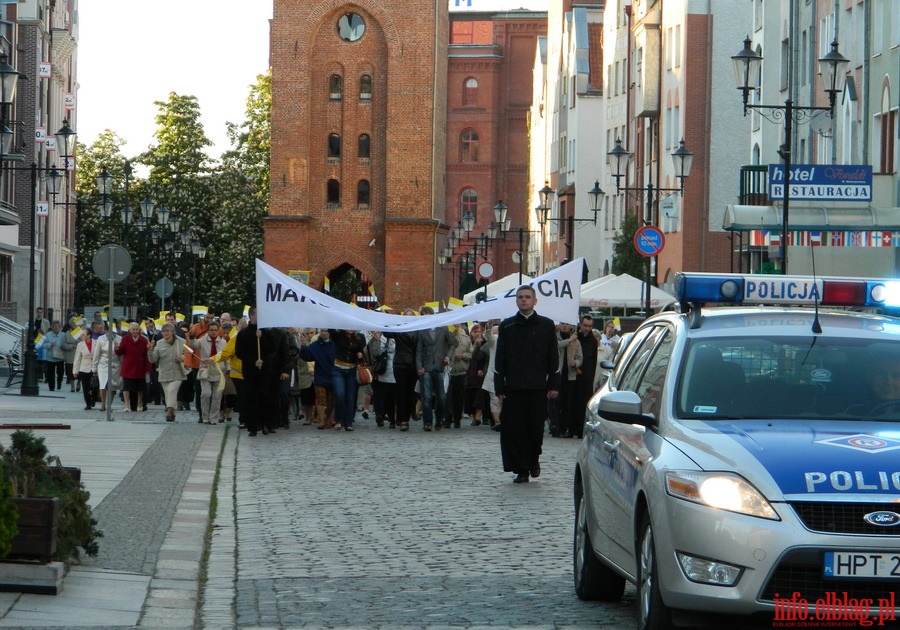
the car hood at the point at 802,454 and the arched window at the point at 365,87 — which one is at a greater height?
the arched window at the point at 365,87

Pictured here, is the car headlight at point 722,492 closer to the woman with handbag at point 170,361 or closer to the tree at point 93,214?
the woman with handbag at point 170,361

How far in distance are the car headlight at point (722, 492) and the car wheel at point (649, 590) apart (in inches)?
14.4

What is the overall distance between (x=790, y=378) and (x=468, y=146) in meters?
116

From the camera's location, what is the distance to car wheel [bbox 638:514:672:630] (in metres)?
7.42

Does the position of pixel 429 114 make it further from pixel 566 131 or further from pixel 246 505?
pixel 246 505

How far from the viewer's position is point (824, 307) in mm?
9383

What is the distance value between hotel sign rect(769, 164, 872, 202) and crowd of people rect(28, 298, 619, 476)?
3.93m

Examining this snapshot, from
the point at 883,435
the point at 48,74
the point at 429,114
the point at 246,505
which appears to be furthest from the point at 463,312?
the point at 429,114

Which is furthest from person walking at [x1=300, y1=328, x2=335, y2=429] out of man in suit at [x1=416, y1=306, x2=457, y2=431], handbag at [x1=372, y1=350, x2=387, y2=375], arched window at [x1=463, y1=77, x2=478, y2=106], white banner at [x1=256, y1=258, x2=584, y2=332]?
arched window at [x1=463, y1=77, x2=478, y2=106]

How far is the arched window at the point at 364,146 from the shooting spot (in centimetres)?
8469

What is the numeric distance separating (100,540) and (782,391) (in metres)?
5.32

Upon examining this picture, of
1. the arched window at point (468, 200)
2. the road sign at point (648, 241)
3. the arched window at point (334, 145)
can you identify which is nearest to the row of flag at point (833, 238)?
the road sign at point (648, 241)

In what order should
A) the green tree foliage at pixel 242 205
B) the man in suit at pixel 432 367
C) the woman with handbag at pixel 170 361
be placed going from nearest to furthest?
the man in suit at pixel 432 367
the woman with handbag at pixel 170 361
the green tree foliage at pixel 242 205

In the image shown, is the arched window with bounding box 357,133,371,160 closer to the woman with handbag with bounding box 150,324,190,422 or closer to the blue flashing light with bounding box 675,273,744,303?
the woman with handbag with bounding box 150,324,190,422
